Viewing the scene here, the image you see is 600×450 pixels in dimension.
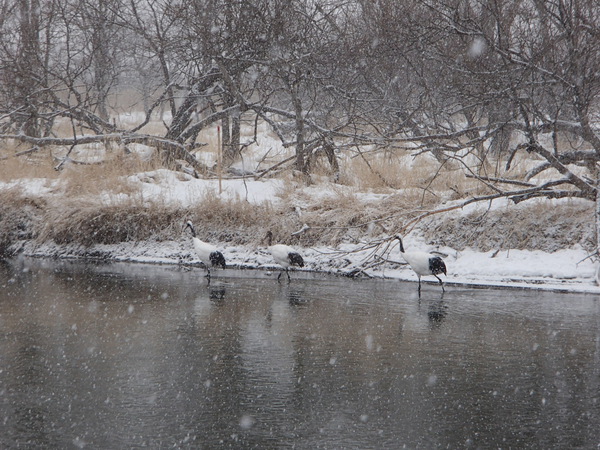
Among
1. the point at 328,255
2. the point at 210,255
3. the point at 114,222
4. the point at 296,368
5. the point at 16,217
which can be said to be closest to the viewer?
the point at 296,368

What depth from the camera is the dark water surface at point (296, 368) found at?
5.71 m

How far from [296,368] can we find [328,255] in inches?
273

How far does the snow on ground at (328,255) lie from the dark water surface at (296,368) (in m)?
0.86

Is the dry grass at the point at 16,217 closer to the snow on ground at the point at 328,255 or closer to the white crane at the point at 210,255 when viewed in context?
the snow on ground at the point at 328,255

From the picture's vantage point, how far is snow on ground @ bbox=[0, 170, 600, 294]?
12406 millimetres

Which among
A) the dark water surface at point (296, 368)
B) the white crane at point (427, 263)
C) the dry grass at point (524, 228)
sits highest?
the dry grass at point (524, 228)

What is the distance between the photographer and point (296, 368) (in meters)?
7.46

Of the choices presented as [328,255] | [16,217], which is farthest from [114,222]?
[328,255]

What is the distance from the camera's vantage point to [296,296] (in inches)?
453

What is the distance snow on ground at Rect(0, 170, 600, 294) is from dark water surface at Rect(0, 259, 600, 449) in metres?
0.86

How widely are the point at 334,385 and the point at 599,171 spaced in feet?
30.8

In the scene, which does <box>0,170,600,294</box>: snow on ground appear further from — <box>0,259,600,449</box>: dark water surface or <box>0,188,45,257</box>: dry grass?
<box>0,259,600,449</box>: dark water surface

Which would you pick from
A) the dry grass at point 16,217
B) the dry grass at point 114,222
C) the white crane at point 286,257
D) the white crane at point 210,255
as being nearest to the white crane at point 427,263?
the white crane at point 286,257

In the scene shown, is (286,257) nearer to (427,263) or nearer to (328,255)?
(328,255)
